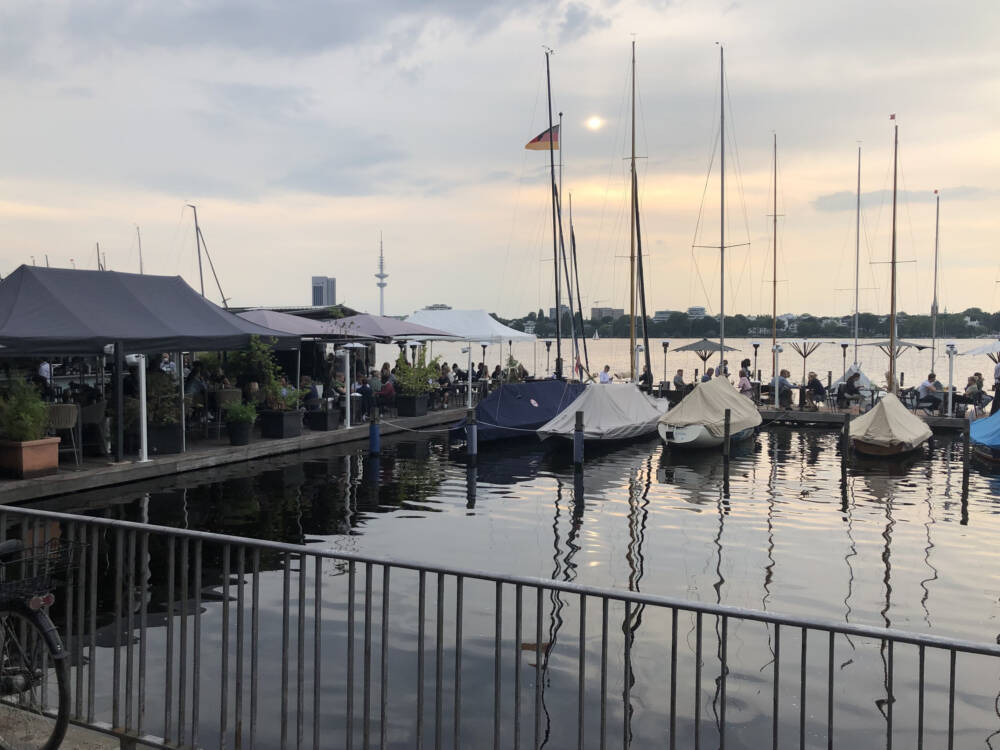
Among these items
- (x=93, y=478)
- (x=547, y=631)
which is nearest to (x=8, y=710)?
(x=547, y=631)

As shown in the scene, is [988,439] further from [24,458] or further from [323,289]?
[323,289]

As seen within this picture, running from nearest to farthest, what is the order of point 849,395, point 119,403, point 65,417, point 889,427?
point 65,417, point 119,403, point 889,427, point 849,395

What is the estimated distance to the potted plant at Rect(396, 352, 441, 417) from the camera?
103 feet

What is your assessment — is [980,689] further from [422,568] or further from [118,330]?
[118,330]

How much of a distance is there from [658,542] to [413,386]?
60.1 ft

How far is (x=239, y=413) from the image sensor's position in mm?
22469

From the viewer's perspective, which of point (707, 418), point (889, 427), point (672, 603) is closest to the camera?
point (672, 603)

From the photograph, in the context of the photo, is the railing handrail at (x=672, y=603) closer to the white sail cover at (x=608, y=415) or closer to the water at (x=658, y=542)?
the water at (x=658, y=542)

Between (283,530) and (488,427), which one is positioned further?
(488,427)

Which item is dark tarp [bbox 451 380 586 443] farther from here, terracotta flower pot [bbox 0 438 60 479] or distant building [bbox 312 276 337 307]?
distant building [bbox 312 276 337 307]

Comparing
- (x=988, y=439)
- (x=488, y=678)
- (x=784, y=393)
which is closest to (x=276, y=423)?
(x=488, y=678)

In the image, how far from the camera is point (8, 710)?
200 inches

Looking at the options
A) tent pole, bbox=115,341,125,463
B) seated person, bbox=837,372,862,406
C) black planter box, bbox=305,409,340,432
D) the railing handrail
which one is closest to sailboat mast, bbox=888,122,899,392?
seated person, bbox=837,372,862,406

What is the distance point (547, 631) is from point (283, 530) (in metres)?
6.27
